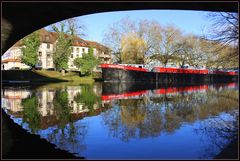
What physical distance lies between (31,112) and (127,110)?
471cm

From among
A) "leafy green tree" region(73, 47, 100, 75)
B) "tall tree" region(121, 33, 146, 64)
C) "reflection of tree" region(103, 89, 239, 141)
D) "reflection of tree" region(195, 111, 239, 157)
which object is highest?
"tall tree" region(121, 33, 146, 64)

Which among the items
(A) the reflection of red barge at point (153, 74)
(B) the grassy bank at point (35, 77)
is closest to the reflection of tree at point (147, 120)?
(A) the reflection of red barge at point (153, 74)

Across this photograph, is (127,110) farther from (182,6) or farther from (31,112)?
(182,6)

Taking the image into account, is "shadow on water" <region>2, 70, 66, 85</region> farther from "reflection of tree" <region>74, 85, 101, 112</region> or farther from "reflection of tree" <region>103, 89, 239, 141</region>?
"reflection of tree" <region>103, 89, 239, 141</region>

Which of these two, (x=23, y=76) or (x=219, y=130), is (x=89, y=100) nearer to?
(x=219, y=130)

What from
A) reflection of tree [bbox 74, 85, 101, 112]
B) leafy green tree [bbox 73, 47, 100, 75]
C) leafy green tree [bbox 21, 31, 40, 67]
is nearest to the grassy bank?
leafy green tree [bbox 21, 31, 40, 67]

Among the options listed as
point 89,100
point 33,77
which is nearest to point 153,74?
point 33,77

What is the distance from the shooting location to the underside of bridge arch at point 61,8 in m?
10.3

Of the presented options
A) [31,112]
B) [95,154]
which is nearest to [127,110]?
[31,112]

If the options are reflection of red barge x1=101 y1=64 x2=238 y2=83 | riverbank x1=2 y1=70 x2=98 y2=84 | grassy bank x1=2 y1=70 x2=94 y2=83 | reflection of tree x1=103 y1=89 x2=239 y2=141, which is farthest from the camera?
grassy bank x1=2 y1=70 x2=94 y2=83

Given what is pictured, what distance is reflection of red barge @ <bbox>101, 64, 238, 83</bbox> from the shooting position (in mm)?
50156

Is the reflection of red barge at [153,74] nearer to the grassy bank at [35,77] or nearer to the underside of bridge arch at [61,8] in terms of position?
the grassy bank at [35,77]

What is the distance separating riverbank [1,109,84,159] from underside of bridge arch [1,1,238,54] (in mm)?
4075

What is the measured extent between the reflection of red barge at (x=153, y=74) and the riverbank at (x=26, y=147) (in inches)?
1533
